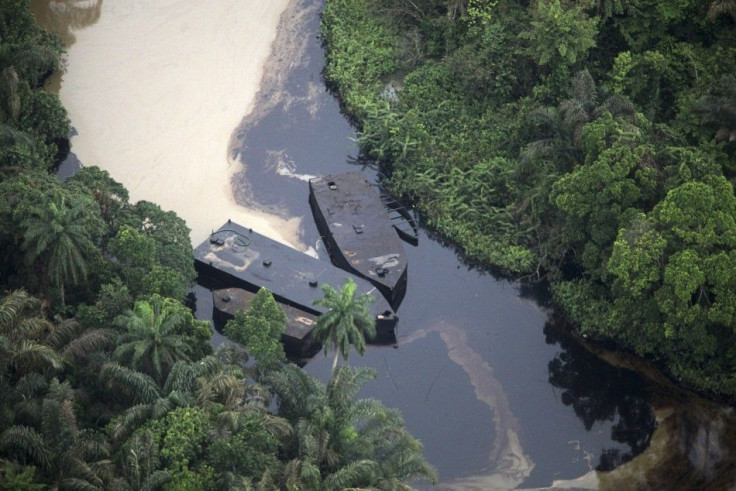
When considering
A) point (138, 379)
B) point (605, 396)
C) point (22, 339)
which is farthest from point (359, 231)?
point (22, 339)

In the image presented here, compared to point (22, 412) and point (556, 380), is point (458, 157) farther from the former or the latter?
point (22, 412)

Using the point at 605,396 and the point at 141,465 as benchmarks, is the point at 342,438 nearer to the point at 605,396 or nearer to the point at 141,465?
the point at 141,465

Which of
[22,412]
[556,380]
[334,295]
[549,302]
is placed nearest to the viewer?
[22,412]

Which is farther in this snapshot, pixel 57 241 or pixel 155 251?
pixel 155 251

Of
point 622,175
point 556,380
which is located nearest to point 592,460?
point 556,380

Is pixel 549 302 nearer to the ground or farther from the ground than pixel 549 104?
nearer to the ground

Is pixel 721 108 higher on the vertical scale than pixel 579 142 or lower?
lower
